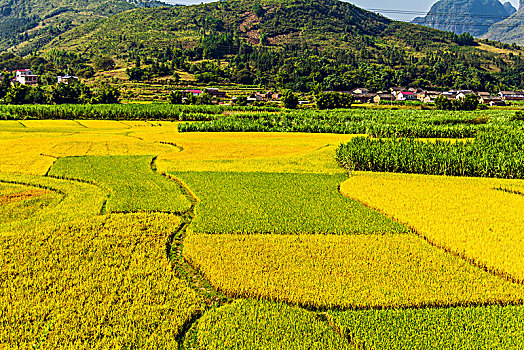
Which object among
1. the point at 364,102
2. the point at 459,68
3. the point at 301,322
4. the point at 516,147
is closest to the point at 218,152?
the point at 516,147

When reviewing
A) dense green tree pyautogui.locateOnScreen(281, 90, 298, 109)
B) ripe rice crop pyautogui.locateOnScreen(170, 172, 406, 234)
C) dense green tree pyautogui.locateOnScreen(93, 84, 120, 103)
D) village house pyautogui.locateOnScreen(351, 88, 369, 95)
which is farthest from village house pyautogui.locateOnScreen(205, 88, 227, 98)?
ripe rice crop pyautogui.locateOnScreen(170, 172, 406, 234)

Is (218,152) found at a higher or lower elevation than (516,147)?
lower

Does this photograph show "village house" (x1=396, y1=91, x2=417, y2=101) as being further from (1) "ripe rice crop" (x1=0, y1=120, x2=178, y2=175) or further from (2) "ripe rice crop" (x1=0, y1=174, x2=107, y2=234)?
(2) "ripe rice crop" (x1=0, y1=174, x2=107, y2=234)

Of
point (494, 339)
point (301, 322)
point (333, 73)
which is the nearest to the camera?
point (494, 339)

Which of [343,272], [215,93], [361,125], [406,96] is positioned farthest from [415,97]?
[343,272]

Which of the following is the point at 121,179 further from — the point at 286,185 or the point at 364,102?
the point at 364,102

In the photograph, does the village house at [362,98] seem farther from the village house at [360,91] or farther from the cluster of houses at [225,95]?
the cluster of houses at [225,95]

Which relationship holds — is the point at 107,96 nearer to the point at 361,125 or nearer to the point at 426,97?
the point at 361,125
